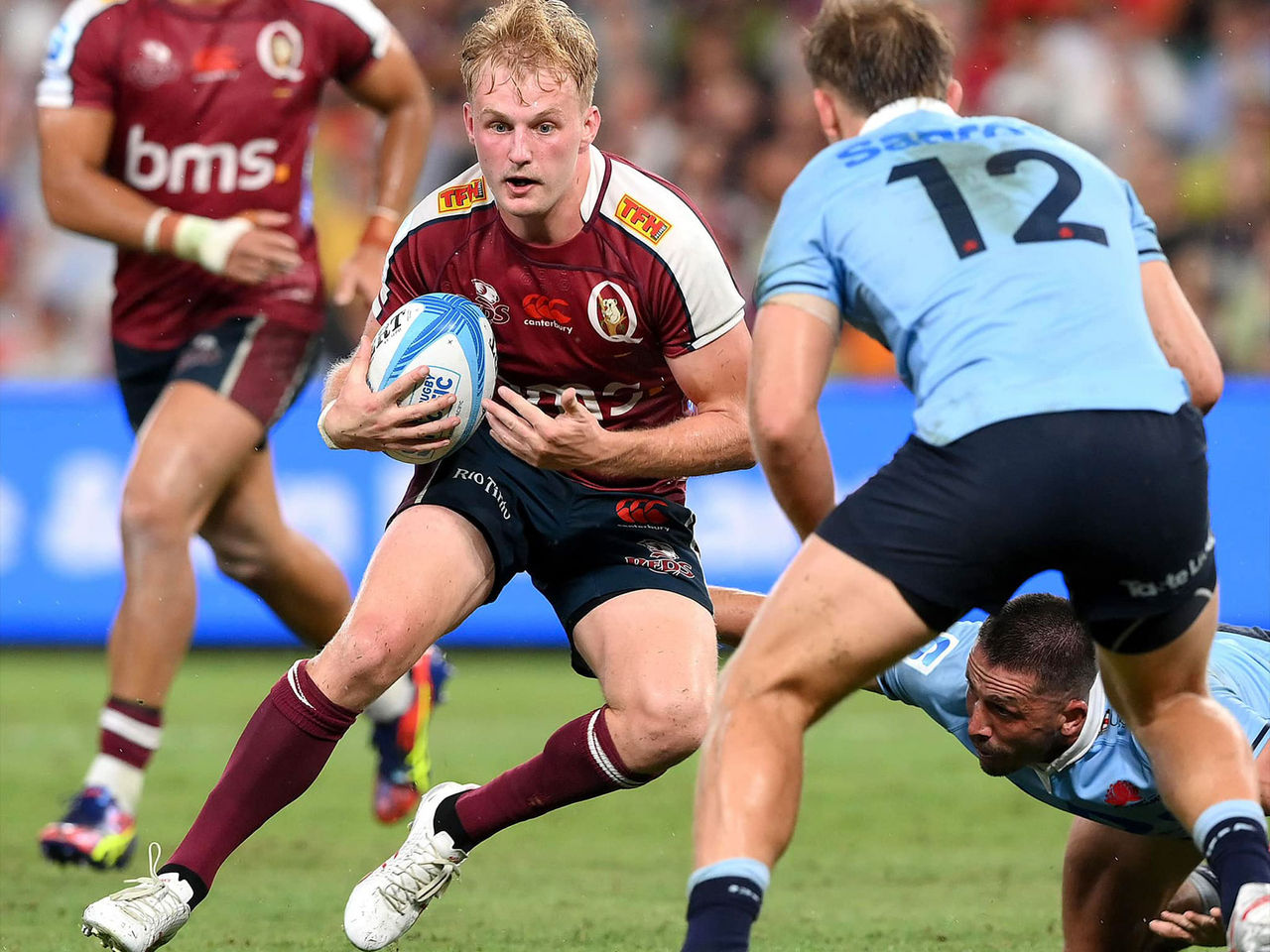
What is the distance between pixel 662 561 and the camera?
4770 millimetres

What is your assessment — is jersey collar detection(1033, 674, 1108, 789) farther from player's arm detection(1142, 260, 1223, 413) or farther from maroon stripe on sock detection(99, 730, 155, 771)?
maroon stripe on sock detection(99, 730, 155, 771)

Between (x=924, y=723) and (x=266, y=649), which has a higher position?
(x=924, y=723)

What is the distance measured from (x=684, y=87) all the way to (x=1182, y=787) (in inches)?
376

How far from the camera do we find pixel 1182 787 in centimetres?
365

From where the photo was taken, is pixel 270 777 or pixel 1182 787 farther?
pixel 270 777

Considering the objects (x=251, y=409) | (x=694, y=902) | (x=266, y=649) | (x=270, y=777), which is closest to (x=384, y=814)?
(x=251, y=409)

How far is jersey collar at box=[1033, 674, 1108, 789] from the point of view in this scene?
4.20 meters

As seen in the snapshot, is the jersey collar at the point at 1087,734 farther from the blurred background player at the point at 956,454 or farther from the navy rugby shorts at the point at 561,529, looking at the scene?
the navy rugby shorts at the point at 561,529

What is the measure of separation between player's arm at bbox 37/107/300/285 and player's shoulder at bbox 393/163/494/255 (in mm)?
1406

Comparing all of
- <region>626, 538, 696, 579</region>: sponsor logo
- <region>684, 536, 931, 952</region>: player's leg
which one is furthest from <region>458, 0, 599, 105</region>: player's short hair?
<region>684, 536, 931, 952</region>: player's leg

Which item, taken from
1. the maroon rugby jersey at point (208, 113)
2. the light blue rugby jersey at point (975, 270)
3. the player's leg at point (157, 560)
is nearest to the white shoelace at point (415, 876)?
the player's leg at point (157, 560)

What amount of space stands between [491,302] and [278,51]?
2.15 metres

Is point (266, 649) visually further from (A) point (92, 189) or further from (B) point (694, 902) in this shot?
(B) point (694, 902)

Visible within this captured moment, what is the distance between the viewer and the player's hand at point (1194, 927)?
385 centimetres
